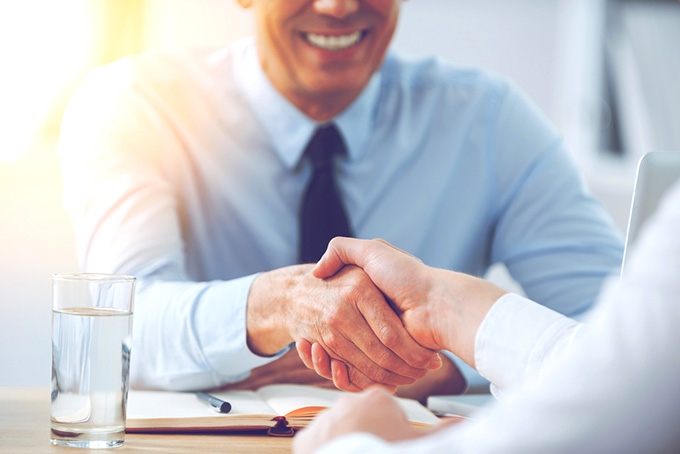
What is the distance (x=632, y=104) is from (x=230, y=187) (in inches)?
97.1

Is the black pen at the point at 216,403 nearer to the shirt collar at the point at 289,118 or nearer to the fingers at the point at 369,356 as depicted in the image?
the fingers at the point at 369,356

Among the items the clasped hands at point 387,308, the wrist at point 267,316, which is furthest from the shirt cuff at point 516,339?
the wrist at point 267,316

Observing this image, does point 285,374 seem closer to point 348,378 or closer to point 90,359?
point 348,378

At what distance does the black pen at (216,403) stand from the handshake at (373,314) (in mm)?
136

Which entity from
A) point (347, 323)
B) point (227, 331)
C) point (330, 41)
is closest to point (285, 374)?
point (227, 331)

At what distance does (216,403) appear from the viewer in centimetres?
98

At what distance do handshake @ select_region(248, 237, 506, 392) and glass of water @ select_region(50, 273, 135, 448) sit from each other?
0.98 ft

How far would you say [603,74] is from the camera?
11.8 ft

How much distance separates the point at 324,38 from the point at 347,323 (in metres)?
0.75

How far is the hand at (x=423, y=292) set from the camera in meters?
0.89

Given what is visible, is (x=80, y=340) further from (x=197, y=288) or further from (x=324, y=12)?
(x=324, y=12)

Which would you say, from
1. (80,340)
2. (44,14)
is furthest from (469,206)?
(44,14)

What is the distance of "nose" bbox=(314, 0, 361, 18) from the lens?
1.57m

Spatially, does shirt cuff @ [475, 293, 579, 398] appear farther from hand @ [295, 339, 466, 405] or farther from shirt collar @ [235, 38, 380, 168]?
shirt collar @ [235, 38, 380, 168]
